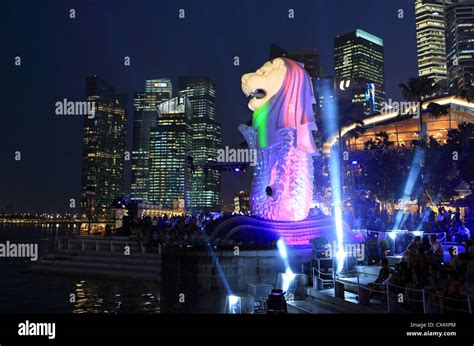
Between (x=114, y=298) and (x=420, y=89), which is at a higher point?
(x=420, y=89)

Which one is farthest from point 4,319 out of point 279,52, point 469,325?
point 279,52

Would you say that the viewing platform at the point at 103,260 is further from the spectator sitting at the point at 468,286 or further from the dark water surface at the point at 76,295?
the spectator sitting at the point at 468,286

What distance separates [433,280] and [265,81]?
625 inches

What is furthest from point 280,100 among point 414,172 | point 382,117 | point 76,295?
point 382,117

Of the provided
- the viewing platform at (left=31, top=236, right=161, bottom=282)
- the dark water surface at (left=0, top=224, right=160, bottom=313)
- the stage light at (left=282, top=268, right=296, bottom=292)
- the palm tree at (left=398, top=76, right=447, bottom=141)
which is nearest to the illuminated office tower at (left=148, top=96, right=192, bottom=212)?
the palm tree at (left=398, top=76, right=447, bottom=141)

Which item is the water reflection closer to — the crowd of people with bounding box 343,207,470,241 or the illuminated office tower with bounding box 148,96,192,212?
the crowd of people with bounding box 343,207,470,241

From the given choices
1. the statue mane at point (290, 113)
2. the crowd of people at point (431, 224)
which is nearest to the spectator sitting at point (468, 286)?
the crowd of people at point (431, 224)

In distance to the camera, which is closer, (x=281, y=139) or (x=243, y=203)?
(x=281, y=139)

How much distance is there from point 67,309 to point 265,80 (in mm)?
14695

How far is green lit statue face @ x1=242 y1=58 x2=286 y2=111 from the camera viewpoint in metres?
23.4

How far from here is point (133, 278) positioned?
24.9 meters

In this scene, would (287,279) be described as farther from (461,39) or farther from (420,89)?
(461,39)

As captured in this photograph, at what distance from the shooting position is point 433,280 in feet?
31.7

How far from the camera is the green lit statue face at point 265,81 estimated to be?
922 inches
